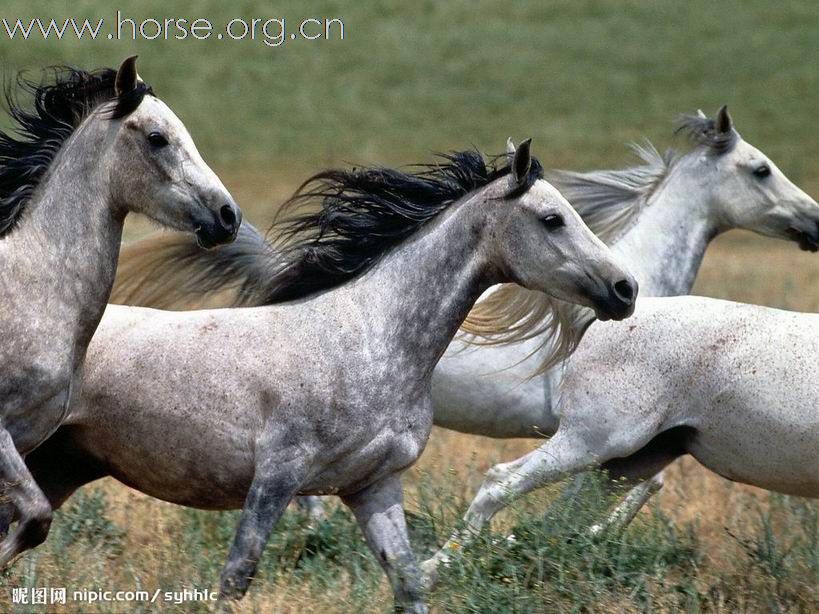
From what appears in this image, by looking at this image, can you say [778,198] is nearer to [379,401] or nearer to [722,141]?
[722,141]

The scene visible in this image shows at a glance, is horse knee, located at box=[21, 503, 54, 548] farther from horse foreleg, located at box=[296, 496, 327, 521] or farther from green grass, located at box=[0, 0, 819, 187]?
green grass, located at box=[0, 0, 819, 187]

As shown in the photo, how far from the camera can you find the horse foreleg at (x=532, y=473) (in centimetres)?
567

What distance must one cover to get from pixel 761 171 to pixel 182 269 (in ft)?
9.64

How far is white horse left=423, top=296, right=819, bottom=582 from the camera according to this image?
5387mm

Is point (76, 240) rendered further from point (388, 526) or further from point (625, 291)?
point (625, 291)

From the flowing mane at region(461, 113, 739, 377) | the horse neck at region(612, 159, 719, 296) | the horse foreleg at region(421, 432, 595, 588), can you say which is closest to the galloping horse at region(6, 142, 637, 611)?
the horse foreleg at region(421, 432, 595, 588)

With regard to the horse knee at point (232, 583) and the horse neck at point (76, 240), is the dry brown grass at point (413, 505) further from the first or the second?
the horse neck at point (76, 240)

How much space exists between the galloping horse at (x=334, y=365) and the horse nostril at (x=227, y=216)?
589 mm

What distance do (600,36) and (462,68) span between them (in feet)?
13.2

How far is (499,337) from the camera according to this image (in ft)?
20.3

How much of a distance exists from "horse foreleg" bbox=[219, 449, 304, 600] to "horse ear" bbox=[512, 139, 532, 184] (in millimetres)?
1240

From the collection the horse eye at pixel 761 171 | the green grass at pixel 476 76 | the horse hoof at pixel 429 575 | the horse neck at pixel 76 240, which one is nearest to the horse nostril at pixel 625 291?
the horse hoof at pixel 429 575

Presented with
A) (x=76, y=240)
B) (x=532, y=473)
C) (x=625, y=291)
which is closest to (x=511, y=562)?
(x=532, y=473)

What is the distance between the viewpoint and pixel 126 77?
4652mm
